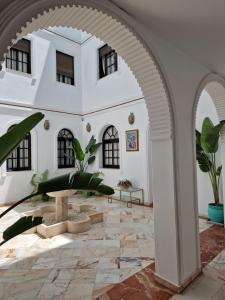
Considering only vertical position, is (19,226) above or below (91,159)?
below

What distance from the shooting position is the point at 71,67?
9258 mm

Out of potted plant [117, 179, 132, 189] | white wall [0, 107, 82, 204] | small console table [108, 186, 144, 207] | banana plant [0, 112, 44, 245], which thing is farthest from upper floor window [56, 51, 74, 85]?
banana plant [0, 112, 44, 245]

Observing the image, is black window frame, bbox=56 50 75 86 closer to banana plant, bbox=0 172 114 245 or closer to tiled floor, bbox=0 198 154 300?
tiled floor, bbox=0 198 154 300

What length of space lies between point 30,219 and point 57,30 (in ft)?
29.9

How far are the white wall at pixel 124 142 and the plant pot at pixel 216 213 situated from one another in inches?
82.6

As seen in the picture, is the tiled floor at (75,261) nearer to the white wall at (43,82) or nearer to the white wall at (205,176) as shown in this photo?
the white wall at (205,176)

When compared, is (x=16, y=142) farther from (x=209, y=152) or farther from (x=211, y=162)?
(x=211, y=162)

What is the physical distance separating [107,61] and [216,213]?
6778 millimetres

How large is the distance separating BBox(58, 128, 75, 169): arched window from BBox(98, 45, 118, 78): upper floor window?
280cm

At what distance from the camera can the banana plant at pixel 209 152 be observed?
4473 millimetres

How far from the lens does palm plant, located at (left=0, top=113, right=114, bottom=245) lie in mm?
1224

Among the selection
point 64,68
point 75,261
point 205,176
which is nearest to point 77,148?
point 64,68

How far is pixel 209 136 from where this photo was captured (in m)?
4.48

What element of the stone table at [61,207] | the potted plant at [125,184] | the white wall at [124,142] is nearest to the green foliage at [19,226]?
the stone table at [61,207]
